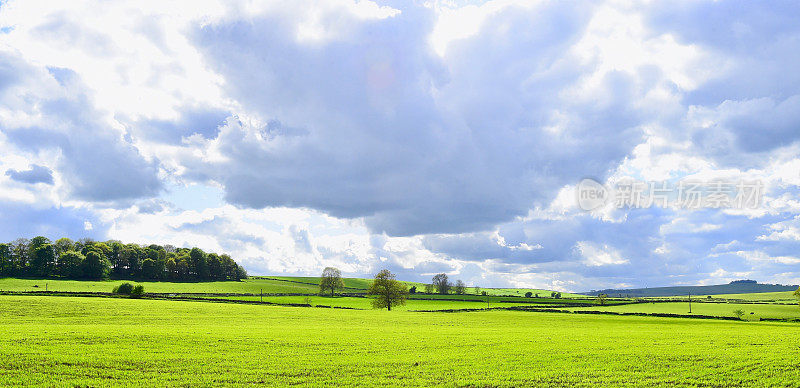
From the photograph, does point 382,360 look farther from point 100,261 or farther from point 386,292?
point 100,261

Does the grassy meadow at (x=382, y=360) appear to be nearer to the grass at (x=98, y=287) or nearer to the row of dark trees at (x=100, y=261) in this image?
the grass at (x=98, y=287)

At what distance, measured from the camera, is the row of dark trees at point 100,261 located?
15462cm

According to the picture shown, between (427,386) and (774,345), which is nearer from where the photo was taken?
(427,386)

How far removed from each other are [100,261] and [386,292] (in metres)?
103

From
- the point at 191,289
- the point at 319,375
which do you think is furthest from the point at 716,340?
the point at 191,289

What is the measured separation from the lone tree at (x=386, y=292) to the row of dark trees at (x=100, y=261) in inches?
3866

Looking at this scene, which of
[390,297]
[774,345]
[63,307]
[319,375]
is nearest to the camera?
[319,375]

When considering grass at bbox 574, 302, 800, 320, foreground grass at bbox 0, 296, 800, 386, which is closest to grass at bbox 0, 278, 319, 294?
foreground grass at bbox 0, 296, 800, 386

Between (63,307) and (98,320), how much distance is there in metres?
17.8

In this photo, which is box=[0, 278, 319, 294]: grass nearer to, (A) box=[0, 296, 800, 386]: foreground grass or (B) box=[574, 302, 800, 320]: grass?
(A) box=[0, 296, 800, 386]: foreground grass

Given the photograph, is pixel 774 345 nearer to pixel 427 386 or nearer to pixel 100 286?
pixel 427 386

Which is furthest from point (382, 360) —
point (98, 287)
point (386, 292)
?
point (98, 287)

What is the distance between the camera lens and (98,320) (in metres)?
59.1

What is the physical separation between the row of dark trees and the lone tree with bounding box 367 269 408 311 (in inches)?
3866
